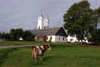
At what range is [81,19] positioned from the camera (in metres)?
35.4

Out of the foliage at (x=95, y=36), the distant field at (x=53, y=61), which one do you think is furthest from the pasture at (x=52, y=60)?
the foliage at (x=95, y=36)

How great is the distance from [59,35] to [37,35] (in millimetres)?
10371

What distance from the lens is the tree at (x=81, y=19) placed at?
3556 cm

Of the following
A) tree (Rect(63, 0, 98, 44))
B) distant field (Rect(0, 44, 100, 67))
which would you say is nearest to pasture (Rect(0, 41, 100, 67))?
distant field (Rect(0, 44, 100, 67))

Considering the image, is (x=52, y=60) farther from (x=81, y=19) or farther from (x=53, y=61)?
(x=81, y=19)

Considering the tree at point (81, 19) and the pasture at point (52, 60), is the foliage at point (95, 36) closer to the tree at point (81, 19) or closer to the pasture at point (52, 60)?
the tree at point (81, 19)

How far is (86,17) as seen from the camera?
3581 centimetres

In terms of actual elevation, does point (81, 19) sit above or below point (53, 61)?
above

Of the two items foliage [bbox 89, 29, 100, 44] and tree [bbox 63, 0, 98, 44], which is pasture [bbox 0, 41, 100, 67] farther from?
foliage [bbox 89, 29, 100, 44]

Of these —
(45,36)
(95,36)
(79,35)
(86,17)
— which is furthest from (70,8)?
(45,36)

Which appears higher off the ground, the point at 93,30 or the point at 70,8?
the point at 70,8

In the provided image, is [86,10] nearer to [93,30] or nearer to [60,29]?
[93,30]

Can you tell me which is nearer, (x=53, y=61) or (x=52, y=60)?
(x=53, y=61)

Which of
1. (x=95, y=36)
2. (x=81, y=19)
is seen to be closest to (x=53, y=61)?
(x=81, y=19)
